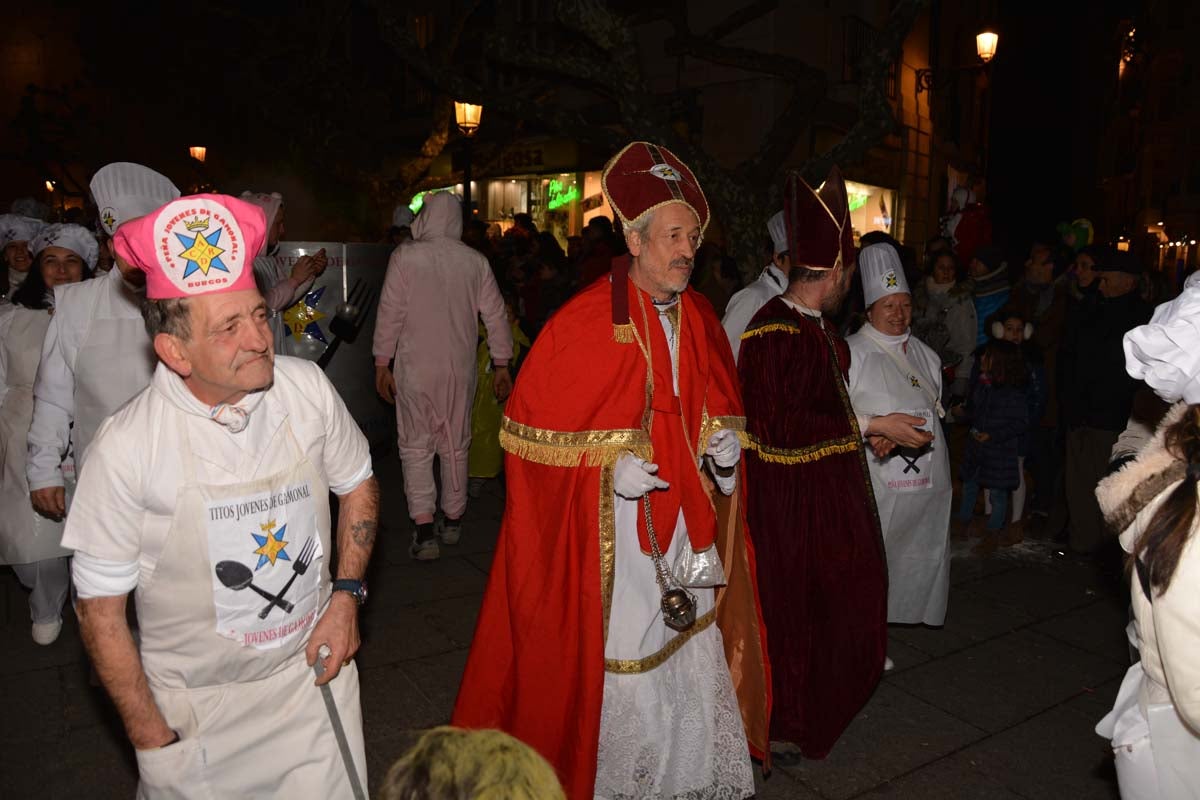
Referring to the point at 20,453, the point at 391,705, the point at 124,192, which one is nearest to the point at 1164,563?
the point at 391,705

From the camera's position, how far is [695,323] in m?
3.60

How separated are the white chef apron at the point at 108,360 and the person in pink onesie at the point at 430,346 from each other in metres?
2.68

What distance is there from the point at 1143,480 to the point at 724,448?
5.01 feet

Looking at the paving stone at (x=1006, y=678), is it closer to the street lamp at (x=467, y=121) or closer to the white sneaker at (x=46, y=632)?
the white sneaker at (x=46, y=632)

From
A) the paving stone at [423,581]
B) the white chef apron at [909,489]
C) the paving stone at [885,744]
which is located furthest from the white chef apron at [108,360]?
the white chef apron at [909,489]

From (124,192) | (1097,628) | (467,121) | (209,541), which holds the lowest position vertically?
(1097,628)

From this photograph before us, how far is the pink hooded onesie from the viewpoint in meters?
6.52

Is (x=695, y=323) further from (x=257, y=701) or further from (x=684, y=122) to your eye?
(x=684, y=122)

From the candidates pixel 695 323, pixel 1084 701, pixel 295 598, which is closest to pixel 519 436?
pixel 695 323

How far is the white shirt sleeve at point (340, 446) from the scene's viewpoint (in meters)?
2.42

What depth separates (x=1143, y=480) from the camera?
2.14 meters

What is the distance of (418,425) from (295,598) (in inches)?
172

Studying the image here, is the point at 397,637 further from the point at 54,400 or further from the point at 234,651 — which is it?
the point at 234,651

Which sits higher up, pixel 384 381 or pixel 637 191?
pixel 637 191
